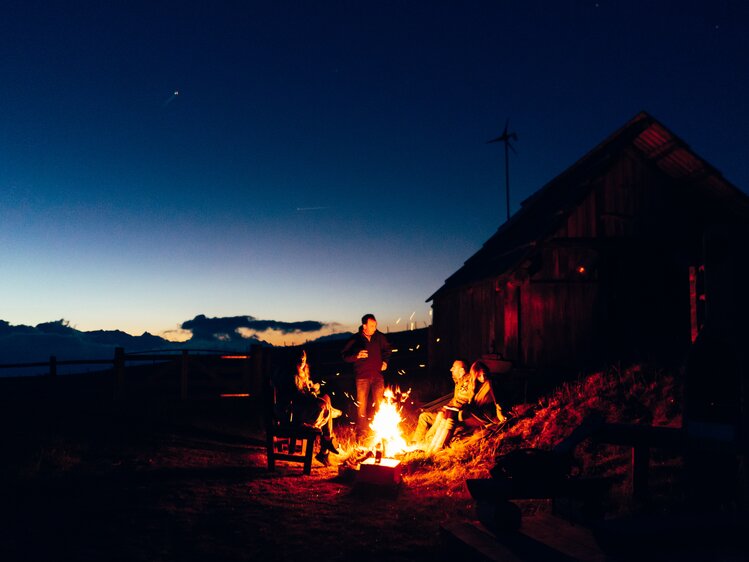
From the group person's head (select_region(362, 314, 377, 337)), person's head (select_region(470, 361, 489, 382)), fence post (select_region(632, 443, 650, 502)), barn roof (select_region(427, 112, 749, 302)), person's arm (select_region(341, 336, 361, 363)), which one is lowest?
fence post (select_region(632, 443, 650, 502))

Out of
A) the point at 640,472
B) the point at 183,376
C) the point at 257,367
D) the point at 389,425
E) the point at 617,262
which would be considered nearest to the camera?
the point at 640,472

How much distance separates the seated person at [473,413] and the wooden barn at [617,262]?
3.13m

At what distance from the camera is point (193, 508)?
713 cm

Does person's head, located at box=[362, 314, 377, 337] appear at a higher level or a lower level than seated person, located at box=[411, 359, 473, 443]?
higher

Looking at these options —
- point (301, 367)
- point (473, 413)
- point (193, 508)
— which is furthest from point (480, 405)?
point (193, 508)

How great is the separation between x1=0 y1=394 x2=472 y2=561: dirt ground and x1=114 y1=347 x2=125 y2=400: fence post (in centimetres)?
365

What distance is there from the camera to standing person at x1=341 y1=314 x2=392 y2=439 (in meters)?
10.6

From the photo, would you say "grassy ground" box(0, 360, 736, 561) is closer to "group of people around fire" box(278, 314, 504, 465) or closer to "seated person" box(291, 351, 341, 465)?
"group of people around fire" box(278, 314, 504, 465)

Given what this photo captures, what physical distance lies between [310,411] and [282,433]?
21.8 inches

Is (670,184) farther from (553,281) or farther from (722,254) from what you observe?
(722,254)

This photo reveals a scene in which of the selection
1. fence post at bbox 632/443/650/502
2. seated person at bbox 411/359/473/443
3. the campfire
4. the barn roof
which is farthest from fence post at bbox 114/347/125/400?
fence post at bbox 632/443/650/502

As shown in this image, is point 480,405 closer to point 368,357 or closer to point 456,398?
point 456,398

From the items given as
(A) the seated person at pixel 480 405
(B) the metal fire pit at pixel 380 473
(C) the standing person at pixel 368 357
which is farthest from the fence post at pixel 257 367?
(B) the metal fire pit at pixel 380 473

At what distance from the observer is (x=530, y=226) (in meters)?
15.1
